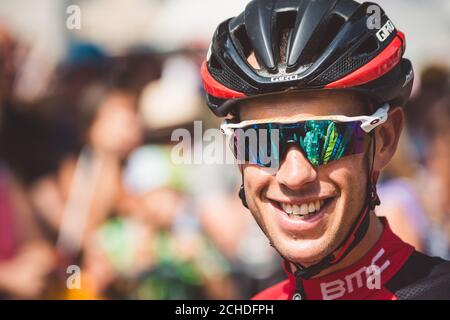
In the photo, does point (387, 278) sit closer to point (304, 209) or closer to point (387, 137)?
point (304, 209)

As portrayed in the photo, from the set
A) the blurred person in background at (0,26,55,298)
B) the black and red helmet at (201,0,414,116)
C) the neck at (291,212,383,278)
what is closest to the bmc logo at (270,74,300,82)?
the black and red helmet at (201,0,414,116)

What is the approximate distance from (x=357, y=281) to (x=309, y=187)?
1.65ft

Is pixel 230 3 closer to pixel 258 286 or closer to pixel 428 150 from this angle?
pixel 428 150

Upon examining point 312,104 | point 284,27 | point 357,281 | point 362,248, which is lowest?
point 357,281

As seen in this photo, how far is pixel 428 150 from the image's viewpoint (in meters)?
5.72

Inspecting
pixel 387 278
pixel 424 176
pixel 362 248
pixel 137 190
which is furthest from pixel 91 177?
pixel 387 278

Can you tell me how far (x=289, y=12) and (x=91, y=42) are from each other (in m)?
3.88

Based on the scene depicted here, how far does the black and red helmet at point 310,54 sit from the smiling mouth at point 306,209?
449mm

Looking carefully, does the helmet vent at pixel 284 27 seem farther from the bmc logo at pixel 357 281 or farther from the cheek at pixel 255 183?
the bmc logo at pixel 357 281

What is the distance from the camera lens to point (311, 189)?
9.39 feet

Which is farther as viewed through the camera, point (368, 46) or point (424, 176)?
point (424, 176)

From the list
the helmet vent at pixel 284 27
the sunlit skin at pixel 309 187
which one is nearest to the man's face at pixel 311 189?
the sunlit skin at pixel 309 187
